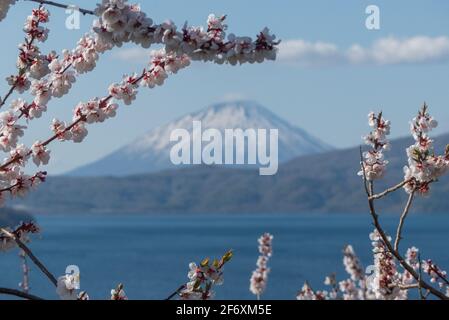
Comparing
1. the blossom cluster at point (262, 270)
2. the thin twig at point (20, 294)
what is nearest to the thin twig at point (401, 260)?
the thin twig at point (20, 294)

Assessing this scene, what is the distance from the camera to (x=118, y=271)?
106938 mm

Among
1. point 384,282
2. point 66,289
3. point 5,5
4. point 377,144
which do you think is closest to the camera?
point 66,289

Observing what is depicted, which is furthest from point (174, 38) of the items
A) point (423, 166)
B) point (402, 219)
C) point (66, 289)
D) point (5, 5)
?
point (423, 166)

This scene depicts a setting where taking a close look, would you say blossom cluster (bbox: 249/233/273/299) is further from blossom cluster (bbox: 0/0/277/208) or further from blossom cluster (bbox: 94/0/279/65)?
blossom cluster (bbox: 94/0/279/65)

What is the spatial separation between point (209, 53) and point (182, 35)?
0.15 metres

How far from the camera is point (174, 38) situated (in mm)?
4105

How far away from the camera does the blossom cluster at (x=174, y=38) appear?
4051 millimetres

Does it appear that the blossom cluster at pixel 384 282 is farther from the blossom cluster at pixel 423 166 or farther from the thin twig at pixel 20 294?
the thin twig at pixel 20 294

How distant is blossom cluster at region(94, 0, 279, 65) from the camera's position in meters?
4.05

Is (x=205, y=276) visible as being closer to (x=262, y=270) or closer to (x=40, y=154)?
(x=40, y=154)

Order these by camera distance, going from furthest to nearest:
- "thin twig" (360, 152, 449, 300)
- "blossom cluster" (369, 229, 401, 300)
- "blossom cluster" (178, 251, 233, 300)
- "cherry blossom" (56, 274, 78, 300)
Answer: "blossom cluster" (369, 229, 401, 300)
"blossom cluster" (178, 251, 233, 300)
"thin twig" (360, 152, 449, 300)
"cherry blossom" (56, 274, 78, 300)

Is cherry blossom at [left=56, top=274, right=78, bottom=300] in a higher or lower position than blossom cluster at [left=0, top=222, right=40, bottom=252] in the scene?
lower

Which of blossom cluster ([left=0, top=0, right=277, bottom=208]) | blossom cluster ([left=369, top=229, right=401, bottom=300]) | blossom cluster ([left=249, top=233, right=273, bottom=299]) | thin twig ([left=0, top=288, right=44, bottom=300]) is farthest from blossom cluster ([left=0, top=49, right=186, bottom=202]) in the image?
blossom cluster ([left=249, top=233, right=273, bottom=299])
